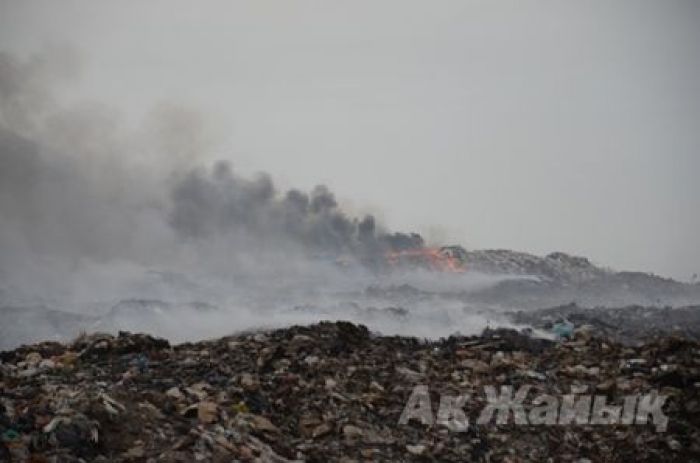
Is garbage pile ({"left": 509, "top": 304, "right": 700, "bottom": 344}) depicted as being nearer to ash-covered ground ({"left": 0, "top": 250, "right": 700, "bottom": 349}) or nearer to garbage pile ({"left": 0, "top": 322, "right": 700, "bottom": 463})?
ash-covered ground ({"left": 0, "top": 250, "right": 700, "bottom": 349})

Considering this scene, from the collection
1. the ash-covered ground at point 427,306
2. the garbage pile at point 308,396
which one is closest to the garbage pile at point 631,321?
the ash-covered ground at point 427,306

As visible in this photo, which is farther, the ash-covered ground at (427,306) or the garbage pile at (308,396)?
the ash-covered ground at (427,306)

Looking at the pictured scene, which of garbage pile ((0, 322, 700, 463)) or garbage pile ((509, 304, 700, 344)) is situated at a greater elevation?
garbage pile ((509, 304, 700, 344))

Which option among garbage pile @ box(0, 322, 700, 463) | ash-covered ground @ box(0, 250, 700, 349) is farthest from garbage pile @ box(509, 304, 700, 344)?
garbage pile @ box(0, 322, 700, 463)

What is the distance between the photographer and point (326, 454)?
535 cm

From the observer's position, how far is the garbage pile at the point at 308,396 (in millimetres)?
4730

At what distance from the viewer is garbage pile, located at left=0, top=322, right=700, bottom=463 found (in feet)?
15.5

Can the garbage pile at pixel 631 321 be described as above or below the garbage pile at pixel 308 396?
above

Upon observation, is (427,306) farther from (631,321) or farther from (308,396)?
(308,396)

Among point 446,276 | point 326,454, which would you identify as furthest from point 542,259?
point 326,454

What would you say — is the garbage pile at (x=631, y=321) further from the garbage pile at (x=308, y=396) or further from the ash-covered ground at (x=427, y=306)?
the garbage pile at (x=308, y=396)

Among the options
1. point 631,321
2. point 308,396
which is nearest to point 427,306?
point 631,321

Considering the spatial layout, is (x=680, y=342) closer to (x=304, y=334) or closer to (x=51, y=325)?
(x=304, y=334)

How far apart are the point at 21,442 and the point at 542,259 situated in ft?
211
